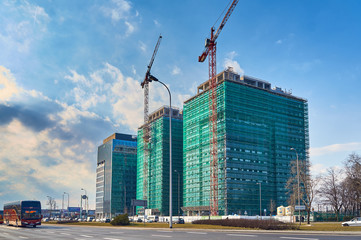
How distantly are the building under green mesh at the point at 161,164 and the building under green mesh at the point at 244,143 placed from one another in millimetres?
17724

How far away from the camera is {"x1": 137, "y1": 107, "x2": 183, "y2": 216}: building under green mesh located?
15788cm

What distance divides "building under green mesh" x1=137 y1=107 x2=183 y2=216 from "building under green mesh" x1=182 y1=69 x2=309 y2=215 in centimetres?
1772

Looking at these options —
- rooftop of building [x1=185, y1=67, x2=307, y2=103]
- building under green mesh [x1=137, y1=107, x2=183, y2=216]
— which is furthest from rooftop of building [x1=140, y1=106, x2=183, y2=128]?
rooftop of building [x1=185, y1=67, x2=307, y2=103]

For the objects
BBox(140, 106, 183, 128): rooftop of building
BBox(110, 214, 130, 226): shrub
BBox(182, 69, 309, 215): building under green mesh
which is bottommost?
BBox(110, 214, 130, 226): shrub

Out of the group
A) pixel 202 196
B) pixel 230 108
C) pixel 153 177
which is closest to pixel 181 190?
pixel 153 177

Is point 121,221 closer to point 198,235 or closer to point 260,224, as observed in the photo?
point 260,224

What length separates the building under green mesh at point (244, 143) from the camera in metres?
125

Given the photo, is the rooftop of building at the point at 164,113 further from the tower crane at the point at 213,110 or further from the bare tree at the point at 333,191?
the bare tree at the point at 333,191

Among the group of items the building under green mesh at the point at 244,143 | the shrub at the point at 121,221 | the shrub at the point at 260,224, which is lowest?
the shrub at the point at 121,221

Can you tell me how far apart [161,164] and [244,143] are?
4667 centimetres

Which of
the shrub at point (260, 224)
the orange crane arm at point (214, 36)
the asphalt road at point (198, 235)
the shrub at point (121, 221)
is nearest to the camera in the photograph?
the asphalt road at point (198, 235)

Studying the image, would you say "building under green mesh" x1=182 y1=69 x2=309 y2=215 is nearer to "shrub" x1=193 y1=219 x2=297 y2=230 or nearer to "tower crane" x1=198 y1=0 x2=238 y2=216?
"tower crane" x1=198 y1=0 x2=238 y2=216

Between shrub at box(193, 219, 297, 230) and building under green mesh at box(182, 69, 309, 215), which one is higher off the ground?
building under green mesh at box(182, 69, 309, 215)

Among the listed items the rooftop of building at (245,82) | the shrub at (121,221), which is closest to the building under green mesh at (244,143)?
the rooftop of building at (245,82)
